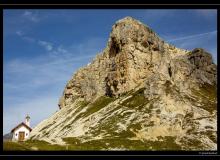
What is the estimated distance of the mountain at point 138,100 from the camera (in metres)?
83.2

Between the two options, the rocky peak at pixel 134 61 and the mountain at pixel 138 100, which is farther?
the rocky peak at pixel 134 61

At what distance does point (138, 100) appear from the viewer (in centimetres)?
10619

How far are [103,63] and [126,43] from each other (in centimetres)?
1794

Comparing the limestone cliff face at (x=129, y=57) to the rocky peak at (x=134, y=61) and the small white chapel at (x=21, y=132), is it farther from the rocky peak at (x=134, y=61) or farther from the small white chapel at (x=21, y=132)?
the small white chapel at (x=21, y=132)

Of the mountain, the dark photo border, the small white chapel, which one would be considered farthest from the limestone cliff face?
the dark photo border

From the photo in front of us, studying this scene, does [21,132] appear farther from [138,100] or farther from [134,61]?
[134,61]

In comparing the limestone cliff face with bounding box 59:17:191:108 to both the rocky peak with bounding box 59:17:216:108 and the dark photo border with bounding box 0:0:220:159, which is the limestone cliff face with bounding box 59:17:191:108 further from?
the dark photo border with bounding box 0:0:220:159

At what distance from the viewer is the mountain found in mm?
83250
